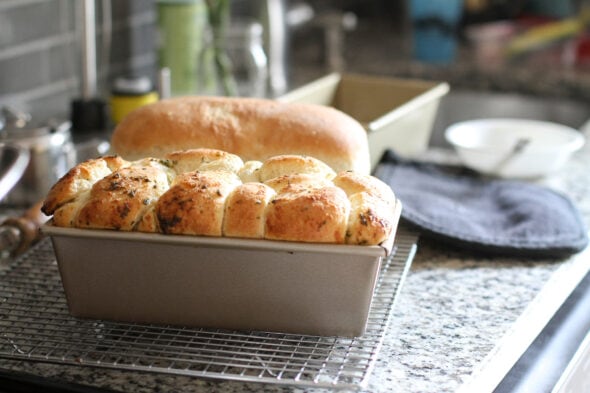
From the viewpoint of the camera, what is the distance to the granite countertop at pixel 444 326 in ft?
2.67

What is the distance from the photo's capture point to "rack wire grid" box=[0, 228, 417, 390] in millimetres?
797

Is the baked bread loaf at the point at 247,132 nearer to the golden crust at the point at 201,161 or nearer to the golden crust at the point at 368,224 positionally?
the golden crust at the point at 201,161

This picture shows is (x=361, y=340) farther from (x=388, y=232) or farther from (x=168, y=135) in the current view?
(x=168, y=135)

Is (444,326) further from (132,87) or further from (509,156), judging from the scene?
(132,87)

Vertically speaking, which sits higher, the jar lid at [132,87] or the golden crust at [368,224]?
the golden crust at [368,224]

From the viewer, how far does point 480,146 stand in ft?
4.85

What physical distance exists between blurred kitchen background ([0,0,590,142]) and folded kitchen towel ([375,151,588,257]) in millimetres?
474

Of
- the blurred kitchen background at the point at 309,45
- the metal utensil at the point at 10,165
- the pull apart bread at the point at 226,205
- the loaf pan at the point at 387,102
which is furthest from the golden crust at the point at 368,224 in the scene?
the blurred kitchen background at the point at 309,45

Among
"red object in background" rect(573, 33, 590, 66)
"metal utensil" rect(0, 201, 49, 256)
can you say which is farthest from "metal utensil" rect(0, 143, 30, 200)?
"red object in background" rect(573, 33, 590, 66)

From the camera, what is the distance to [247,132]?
109cm

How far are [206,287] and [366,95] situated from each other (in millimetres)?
767

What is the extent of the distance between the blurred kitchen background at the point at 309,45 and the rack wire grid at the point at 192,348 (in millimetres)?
713

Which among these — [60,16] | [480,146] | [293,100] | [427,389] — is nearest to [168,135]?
[293,100]

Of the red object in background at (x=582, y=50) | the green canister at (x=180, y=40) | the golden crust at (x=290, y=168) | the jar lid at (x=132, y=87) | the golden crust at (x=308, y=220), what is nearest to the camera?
the golden crust at (x=308, y=220)
